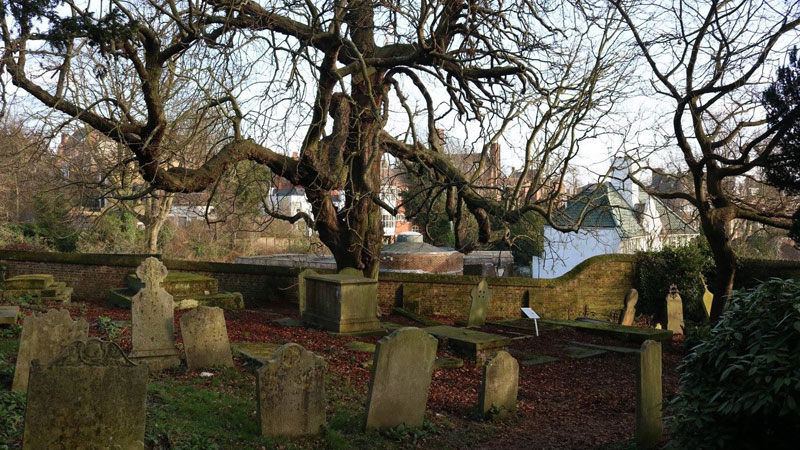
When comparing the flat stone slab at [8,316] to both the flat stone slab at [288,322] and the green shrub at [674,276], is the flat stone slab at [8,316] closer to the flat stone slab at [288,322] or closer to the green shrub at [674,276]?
the flat stone slab at [288,322]

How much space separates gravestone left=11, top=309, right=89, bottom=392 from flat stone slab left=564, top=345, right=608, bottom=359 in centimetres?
916

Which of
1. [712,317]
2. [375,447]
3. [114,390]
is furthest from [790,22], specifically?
[114,390]

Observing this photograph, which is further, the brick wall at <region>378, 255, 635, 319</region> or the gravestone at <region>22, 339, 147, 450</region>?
the brick wall at <region>378, 255, 635, 319</region>

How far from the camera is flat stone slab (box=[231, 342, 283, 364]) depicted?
30.1 feet

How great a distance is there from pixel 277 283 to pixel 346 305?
657 cm

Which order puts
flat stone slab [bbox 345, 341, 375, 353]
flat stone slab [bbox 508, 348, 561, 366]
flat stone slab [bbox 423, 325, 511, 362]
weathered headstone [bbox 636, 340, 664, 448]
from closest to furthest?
weathered headstone [bbox 636, 340, 664, 448] → flat stone slab [bbox 345, 341, 375, 353] → flat stone slab [bbox 423, 325, 511, 362] → flat stone slab [bbox 508, 348, 561, 366]

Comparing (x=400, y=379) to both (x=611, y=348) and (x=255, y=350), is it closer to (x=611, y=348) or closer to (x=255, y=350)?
(x=255, y=350)

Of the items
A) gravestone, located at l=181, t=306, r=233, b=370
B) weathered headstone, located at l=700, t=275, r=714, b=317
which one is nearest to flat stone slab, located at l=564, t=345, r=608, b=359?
gravestone, located at l=181, t=306, r=233, b=370

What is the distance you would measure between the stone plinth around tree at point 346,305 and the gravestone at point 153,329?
441 centimetres

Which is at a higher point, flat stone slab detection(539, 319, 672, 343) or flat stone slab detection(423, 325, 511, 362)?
flat stone slab detection(423, 325, 511, 362)

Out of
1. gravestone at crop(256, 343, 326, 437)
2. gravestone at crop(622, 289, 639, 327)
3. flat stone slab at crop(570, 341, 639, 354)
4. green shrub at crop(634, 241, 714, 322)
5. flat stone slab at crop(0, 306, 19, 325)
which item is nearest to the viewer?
gravestone at crop(256, 343, 326, 437)

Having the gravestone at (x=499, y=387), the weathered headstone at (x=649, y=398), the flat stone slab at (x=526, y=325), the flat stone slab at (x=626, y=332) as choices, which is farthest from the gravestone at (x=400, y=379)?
the flat stone slab at (x=626, y=332)

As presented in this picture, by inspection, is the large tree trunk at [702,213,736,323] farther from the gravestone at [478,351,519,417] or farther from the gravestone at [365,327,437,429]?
the gravestone at [365,327,437,429]

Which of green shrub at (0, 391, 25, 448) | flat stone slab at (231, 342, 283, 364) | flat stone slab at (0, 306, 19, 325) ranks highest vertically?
flat stone slab at (0, 306, 19, 325)
